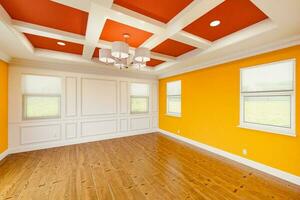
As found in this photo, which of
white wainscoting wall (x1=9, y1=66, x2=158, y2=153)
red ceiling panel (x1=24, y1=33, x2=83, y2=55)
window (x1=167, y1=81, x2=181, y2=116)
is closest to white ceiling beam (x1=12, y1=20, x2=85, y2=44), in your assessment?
red ceiling panel (x1=24, y1=33, x2=83, y2=55)

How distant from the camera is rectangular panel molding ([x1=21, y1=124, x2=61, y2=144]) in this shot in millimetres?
3703

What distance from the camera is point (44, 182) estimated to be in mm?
2303

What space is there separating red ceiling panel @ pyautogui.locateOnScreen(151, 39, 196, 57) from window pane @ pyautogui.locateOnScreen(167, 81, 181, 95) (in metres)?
1.51

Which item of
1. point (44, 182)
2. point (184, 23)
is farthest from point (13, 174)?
point (184, 23)

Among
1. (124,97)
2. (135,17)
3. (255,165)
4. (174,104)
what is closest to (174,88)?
(174,104)

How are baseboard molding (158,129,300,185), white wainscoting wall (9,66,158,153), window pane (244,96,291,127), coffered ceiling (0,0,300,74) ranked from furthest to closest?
white wainscoting wall (9,66,158,153) < window pane (244,96,291,127) < baseboard molding (158,129,300,185) < coffered ceiling (0,0,300,74)

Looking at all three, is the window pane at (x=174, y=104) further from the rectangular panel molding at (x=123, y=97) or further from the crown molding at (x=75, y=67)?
the rectangular panel molding at (x=123, y=97)

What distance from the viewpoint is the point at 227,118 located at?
11.1 feet

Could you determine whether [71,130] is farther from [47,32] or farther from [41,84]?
[47,32]

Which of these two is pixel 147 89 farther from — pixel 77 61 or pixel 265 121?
pixel 265 121

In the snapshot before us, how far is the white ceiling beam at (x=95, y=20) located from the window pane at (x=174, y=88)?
10.8 ft

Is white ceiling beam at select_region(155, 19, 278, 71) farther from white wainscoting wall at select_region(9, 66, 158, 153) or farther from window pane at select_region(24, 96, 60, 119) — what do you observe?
window pane at select_region(24, 96, 60, 119)

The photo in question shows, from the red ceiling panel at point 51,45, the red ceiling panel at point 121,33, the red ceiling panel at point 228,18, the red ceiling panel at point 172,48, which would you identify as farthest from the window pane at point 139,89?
the red ceiling panel at point 228,18

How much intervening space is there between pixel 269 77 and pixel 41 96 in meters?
5.88
